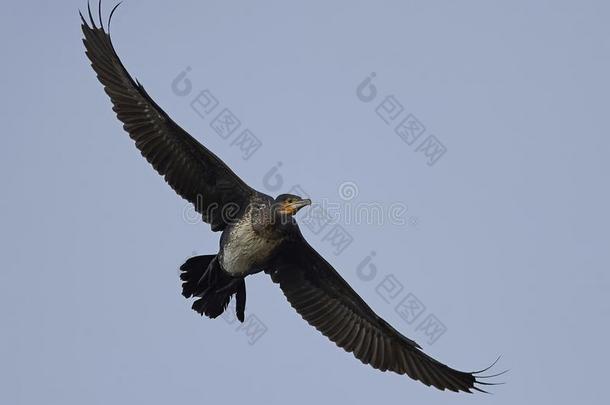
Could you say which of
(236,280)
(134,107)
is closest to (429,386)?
(236,280)

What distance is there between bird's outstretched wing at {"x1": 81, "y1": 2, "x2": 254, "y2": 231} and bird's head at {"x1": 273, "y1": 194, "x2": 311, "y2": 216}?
53cm

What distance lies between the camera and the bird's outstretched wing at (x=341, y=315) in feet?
52.1

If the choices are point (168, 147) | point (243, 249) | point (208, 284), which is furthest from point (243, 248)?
point (168, 147)

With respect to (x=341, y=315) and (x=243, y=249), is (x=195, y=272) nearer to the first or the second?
(x=243, y=249)

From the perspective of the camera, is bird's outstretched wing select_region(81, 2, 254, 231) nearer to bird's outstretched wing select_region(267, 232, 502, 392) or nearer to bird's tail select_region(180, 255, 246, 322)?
bird's tail select_region(180, 255, 246, 322)

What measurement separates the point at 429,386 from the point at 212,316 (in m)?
2.96

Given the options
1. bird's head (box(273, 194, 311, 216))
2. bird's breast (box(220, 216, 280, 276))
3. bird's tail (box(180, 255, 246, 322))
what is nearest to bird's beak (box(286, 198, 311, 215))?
bird's head (box(273, 194, 311, 216))

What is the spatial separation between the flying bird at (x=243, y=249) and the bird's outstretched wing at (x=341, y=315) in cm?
1

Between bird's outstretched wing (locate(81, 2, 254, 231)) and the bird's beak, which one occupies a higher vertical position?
bird's outstretched wing (locate(81, 2, 254, 231))

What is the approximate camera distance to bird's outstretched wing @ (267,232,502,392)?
15.9 metres

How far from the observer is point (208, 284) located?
51.0ft

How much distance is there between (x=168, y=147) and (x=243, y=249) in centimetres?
163

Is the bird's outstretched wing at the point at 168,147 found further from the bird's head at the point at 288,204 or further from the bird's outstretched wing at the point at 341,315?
the bird's outstretched wing at the point at 341,315

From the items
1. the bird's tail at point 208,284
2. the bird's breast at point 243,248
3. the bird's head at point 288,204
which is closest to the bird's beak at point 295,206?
the bird's head at point 288,204
